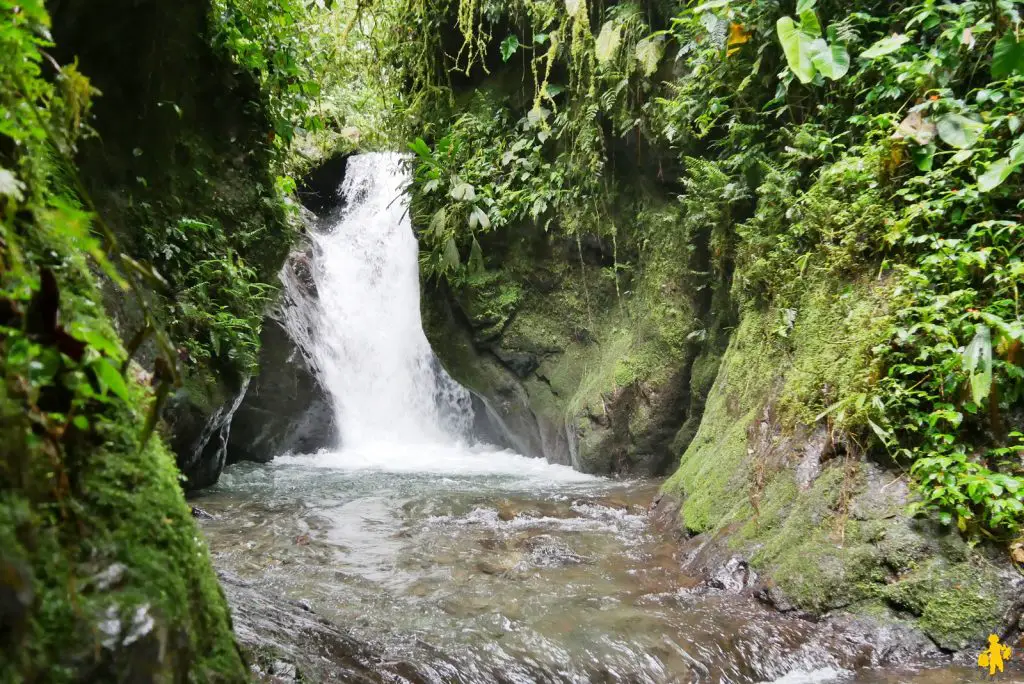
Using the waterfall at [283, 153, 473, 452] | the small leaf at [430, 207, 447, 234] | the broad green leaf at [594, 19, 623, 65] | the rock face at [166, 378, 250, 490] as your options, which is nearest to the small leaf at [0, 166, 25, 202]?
the rock face at [166, 378, 250, 490]

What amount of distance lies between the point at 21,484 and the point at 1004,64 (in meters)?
4.74

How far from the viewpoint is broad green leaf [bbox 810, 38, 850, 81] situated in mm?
4762

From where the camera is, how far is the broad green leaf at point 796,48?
4754mm

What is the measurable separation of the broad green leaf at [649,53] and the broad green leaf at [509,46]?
6.89 feet

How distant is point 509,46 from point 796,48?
205 inches

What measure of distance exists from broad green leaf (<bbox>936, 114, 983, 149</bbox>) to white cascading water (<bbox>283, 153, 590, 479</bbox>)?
8.61m

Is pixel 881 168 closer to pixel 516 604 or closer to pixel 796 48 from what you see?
pixel 796 48

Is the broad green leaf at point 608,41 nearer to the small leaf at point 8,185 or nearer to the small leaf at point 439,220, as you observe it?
the small leaf at point 439,220

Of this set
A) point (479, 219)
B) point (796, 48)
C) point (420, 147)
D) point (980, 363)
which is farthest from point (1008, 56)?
point (420, 147)

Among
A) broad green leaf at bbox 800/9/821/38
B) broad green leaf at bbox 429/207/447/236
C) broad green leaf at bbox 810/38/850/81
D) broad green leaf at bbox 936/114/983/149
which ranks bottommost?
broad green leaf at bbox 936/114/983/149

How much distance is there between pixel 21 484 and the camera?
4.08 ft

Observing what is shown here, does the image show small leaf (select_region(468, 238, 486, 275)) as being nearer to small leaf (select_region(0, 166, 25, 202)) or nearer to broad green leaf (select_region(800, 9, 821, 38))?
broad green leaf (select_region(800, 9, 821, 38))

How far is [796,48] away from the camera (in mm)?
4812

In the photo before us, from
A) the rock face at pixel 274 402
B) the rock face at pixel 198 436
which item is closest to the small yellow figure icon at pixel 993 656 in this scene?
the rock face at pixel 198 436
